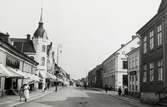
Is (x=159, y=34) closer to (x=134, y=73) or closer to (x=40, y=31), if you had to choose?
(x=134, y=73)

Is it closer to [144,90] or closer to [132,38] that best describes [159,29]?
[144,90]

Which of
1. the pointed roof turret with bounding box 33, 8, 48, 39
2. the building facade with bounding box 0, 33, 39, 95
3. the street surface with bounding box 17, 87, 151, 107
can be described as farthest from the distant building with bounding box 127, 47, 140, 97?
the pointed roof turret with bounding box 33, 8, 48, 39

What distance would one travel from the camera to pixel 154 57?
25.4m

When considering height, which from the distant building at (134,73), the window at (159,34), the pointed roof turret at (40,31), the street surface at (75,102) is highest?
the pointed roof turret at (40,31)

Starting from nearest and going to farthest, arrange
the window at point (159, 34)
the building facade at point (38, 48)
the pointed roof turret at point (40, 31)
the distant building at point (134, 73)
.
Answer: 1. the window at point (159, 34)
2. the distant building at point (134, 73)
3. the building facade at point (38, 48)
4. the pointed roof turret at point (40, 31)

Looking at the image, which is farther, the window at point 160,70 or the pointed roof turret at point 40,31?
the pointed roof turret at point 40,31

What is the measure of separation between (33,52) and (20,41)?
219 inches

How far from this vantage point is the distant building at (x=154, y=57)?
22487 mm

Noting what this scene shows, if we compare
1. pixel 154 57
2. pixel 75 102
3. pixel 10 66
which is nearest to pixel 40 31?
pixel 10 66

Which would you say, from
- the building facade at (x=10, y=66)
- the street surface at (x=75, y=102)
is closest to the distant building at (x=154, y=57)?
the street surface at (x=75, y=102)

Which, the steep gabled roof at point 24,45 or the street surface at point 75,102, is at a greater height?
the steep gabled roof at point 24,45

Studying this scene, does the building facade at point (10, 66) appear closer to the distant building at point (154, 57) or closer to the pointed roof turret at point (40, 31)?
the distant building at point (154, 57)

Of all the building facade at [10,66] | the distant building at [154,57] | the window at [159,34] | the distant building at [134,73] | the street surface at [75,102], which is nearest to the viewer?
the street surface at [75,102]

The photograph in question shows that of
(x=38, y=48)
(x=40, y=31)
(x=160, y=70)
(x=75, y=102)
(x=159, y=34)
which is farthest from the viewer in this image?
(x=40, y=31)
